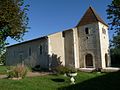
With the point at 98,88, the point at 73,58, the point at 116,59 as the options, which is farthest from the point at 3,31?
the point at 116,59

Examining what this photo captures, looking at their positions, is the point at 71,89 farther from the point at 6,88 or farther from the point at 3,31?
the point at 3,31

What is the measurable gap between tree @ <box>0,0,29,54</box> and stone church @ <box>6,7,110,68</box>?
742 inches

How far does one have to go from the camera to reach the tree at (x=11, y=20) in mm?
10547

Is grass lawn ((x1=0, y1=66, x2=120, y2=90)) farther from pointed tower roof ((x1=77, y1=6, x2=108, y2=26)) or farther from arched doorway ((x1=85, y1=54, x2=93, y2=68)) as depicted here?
pointed tower roof ((x1=77, y1=6, x2=108, y2=26))

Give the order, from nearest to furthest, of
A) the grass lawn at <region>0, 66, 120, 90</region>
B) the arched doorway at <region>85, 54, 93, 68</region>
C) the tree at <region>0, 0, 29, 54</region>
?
the tree at <region>0, 0, 29, 54</region> < the grass lawn at <region>0, 66, 120, 90</region> < the arched doorway at <region>85, 54, 93, 68</region>

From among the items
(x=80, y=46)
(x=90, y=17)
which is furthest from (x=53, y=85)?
(x=90, y=17)

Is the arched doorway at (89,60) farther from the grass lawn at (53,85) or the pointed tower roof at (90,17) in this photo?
the grass lawn at (53,85)

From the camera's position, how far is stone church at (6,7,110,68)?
3073 cm

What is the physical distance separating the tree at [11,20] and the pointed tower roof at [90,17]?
20889mm

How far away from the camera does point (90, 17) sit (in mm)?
32625

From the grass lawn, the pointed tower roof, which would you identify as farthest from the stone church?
the grass lawn

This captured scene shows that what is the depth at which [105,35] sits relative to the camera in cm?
3306

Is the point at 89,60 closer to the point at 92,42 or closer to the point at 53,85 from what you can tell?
the point at 92,42

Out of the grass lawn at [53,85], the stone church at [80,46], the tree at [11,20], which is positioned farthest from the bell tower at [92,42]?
the tree at [11,20]
